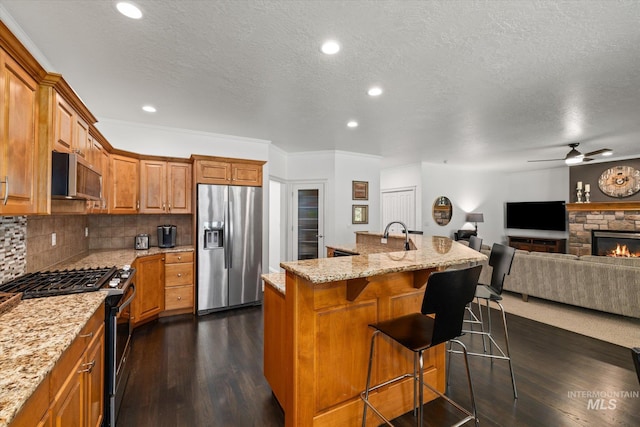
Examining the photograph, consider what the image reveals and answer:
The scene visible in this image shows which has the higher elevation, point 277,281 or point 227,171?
point 227,171

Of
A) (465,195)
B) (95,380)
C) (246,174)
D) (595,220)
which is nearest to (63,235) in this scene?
(95,380)

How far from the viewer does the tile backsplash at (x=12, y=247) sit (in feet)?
6.09

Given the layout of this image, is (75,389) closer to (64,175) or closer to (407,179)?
(64,175)

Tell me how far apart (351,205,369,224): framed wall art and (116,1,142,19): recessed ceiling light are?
4733mm

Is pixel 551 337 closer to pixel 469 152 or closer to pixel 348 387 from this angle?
pixel 348 387

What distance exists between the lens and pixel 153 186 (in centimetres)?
388

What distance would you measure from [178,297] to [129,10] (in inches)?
127

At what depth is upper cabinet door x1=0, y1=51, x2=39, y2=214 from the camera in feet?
4.34

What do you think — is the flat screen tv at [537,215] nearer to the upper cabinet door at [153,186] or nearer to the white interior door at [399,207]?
the white interior door at [399,207]

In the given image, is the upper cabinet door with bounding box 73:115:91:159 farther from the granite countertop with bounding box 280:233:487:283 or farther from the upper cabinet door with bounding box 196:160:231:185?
the granite countertop with bounding box 280:233:487:283

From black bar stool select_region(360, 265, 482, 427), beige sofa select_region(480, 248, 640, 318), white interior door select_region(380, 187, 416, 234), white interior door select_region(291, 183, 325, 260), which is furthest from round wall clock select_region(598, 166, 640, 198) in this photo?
black bar stool select_region(360, 265, 482, 427)

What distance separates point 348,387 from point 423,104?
10.1ft

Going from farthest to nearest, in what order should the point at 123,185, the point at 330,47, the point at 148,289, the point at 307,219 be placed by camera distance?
the point at 307,219 → the point at 123,185 → the point at 148,289 → the point at 330,47

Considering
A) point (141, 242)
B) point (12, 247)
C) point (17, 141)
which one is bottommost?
point (141, 242)
